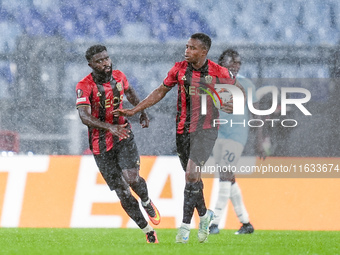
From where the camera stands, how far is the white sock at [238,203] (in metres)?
6.50

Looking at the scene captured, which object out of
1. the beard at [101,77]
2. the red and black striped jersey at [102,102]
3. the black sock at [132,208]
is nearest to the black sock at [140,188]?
the black sock at [132,208]

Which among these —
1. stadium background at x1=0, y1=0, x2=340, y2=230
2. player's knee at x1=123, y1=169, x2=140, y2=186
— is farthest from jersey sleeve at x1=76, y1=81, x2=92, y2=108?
stadium background at x1=0, y1=0, x2=340, y2=230

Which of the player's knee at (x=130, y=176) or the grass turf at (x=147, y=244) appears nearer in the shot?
the grass turf at (x=147, y=244)

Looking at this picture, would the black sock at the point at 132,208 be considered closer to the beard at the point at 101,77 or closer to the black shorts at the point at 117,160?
the black shorts at the point at 117,160

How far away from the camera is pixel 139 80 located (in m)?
10.8

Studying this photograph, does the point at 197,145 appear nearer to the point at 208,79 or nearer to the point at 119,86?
the point at 208,79

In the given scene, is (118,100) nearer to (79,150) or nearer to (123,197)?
(123,197)

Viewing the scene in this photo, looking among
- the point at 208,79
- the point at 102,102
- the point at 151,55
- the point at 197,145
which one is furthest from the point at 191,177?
the point at 151,55

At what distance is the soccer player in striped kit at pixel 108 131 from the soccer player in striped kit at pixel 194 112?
287 millimetres

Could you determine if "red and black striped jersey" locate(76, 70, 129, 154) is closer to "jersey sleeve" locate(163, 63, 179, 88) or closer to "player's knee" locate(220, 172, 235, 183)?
"jersey sleeve" locate(163, 63, 179, 88)

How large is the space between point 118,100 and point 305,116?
4.72m

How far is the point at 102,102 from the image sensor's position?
5.34 metres

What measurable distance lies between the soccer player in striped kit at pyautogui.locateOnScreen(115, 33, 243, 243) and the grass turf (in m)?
0.27

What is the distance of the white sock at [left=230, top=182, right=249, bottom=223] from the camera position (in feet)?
21.3
